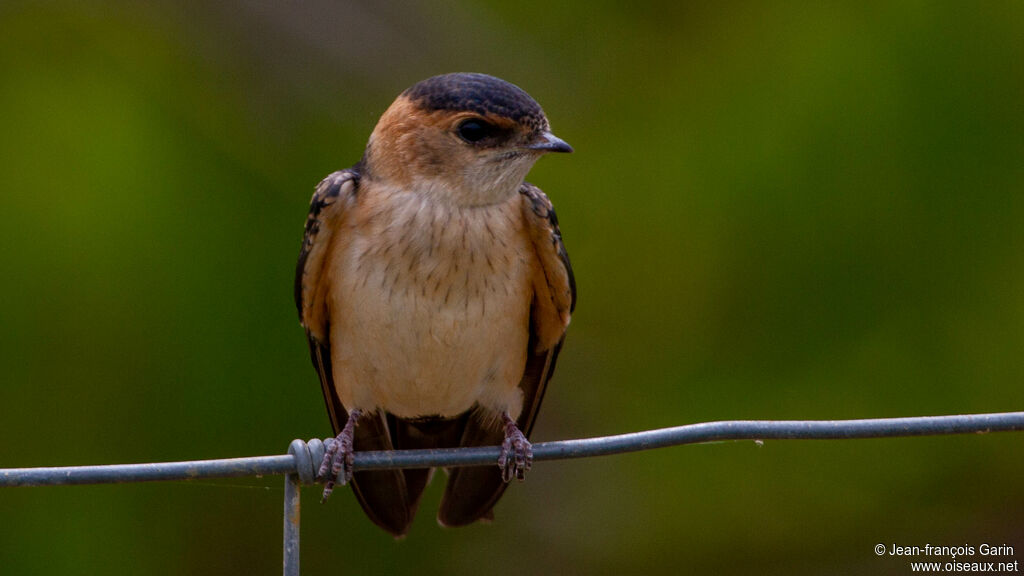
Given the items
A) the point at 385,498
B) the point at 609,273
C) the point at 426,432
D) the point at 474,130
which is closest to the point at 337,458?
the point at 385,498

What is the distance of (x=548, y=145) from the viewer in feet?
10.0

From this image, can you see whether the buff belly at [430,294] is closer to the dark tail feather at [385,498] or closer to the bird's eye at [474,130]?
the bird's eye at [474,130]

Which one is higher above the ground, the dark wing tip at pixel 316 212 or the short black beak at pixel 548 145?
the short black beak at pixel 548 145

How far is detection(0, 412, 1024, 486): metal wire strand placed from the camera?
6.26 ft

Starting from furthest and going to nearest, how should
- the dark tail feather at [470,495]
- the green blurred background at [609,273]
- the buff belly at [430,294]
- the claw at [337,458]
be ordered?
the green blurred background at [609,273], the dark tail feather at [470,495], the buff belly at [430,294], the claw at [337,458]

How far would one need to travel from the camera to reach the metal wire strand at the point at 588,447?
1.91 meters

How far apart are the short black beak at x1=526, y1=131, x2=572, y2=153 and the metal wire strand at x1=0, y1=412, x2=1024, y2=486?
0.98 metres

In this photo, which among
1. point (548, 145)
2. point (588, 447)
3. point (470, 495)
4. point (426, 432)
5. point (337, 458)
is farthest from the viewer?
point (426, 432)

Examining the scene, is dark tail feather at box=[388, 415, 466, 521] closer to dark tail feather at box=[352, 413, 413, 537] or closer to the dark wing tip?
dark tail feather at box=[352, 413, 413, 537]

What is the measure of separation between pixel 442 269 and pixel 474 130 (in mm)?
345

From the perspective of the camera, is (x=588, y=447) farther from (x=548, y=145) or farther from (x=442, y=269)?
(x=548, y=145)

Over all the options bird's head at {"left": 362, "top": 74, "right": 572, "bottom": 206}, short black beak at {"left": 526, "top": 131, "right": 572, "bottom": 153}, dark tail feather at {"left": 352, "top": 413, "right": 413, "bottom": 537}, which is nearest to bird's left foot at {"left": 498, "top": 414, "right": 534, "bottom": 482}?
dark tail feather at {"left": 352, "top": 413, "right": 413, "bottom": 537}

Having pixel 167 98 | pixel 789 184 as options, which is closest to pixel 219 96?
pixel 167 98

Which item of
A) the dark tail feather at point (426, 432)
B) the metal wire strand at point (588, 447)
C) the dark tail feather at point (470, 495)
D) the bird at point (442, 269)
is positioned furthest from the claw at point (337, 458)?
the metal wire strand at point (588, 447)
